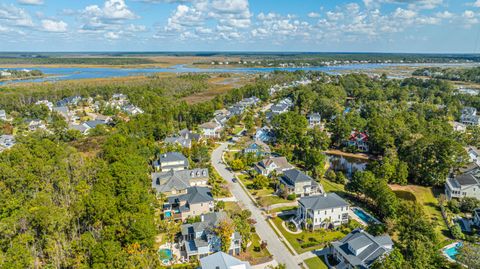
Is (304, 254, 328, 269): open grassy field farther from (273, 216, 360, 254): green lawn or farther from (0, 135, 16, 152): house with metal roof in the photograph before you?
(0, 135, 16, 152): house with metal roof

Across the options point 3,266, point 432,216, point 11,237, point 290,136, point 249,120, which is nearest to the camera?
point 3,266

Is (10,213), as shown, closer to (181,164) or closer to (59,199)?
(59,199)

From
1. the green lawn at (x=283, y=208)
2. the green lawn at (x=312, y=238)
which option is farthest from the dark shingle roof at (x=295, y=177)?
the green lawn at (x=312, y=238)

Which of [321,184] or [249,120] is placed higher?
[249,120]

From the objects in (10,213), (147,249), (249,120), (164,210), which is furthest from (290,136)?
(10,213)

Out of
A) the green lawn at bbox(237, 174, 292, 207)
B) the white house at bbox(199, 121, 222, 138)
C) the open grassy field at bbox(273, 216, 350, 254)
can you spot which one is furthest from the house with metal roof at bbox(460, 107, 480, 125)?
the open grassy field at bbox(273, 216, 350, 254)

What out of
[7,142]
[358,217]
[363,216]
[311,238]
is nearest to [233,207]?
[311,238]

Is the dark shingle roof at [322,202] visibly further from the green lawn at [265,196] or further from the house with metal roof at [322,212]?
the green lawn at [265,196]
